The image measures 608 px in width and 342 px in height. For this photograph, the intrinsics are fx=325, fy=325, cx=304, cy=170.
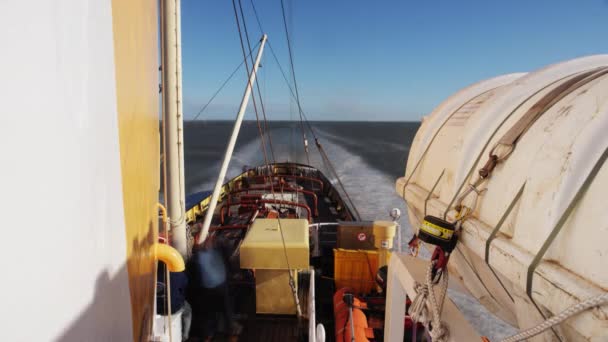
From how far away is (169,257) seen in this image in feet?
6.62

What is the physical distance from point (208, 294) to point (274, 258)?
1.69m

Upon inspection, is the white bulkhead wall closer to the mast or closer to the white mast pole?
the mast

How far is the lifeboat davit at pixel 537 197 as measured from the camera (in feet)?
3.65

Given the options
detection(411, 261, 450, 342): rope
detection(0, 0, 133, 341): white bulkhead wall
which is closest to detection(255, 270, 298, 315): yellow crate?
detection(411, 261, 450, 342): rope

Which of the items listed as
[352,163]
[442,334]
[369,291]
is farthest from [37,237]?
[352,163]

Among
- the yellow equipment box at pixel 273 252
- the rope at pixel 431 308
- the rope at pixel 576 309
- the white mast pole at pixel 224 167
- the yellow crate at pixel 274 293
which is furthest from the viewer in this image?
the white mast pole at pixel 224 167

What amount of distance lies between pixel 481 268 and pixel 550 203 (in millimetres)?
661

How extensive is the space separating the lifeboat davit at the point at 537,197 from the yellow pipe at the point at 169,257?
63.5 inches

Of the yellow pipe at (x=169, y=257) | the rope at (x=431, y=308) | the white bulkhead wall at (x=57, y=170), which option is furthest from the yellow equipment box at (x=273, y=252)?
the white bulkhead wall at (x=57, y=170)

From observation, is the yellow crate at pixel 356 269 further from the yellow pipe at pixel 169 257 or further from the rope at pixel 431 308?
the yellow pipe at pixel 169 257

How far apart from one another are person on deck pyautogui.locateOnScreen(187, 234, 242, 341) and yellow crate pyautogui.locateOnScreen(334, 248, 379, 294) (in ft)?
6.95

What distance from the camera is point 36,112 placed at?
0.65 m

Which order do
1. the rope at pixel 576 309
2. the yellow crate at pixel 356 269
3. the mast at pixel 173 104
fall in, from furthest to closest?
the yellow crate at pixel 356 269 < the mast at pixel 173 104 < the rope at pixel 576 309

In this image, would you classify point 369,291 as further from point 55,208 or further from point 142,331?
point 55,208
